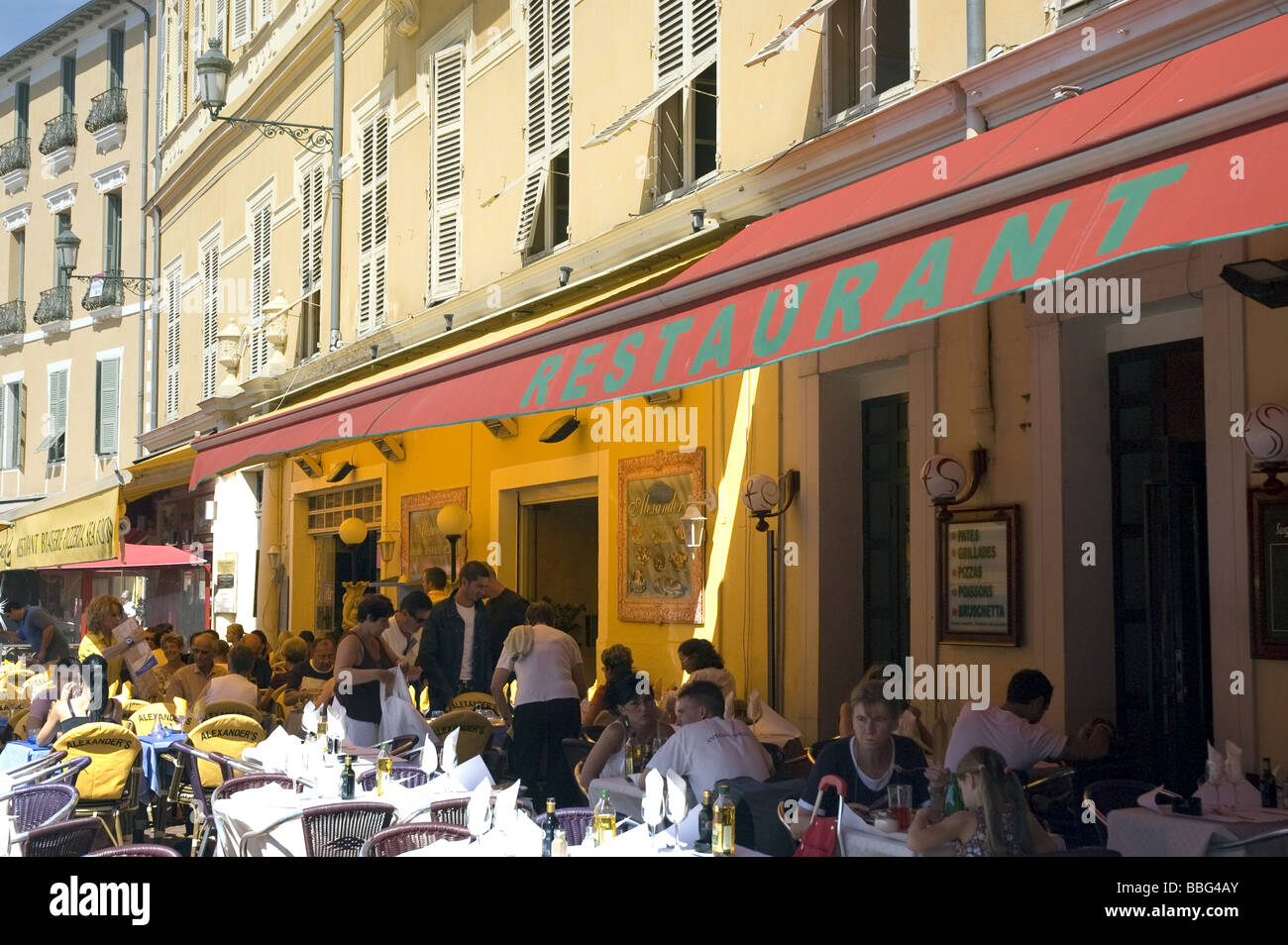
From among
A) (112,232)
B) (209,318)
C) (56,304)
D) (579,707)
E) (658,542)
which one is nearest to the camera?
(579,707)

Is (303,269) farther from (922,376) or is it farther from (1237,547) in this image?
(1237,547)

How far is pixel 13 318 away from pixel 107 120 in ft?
14.9

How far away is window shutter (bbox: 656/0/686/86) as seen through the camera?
10719mm

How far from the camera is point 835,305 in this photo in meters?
5.54

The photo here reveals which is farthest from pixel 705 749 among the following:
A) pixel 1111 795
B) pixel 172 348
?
pixel 172 348

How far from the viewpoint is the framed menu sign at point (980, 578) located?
299 inches

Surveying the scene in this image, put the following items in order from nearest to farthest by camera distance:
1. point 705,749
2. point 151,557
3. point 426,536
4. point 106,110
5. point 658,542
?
point 705,749 < point 658,542 < point 426,536 < point 151,557 < point 106,110

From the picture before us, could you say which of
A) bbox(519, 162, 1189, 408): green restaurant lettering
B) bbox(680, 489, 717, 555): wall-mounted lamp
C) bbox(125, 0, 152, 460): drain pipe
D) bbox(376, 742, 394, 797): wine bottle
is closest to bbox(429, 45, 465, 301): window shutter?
bbox(680, 489, 717, 555): wall-mounted lamp

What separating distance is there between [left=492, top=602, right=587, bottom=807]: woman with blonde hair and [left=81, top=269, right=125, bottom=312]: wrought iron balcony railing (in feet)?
64.6

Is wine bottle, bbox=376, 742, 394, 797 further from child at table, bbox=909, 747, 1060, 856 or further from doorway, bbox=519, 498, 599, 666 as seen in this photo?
doorway, bbox=519, 498, 599, 666

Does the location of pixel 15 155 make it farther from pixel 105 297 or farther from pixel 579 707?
pixel 579 707

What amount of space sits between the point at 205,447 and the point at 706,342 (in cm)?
696

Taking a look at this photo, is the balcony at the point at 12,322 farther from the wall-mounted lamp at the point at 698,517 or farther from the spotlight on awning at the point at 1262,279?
the spotlight on awning at the point at 1262,279
